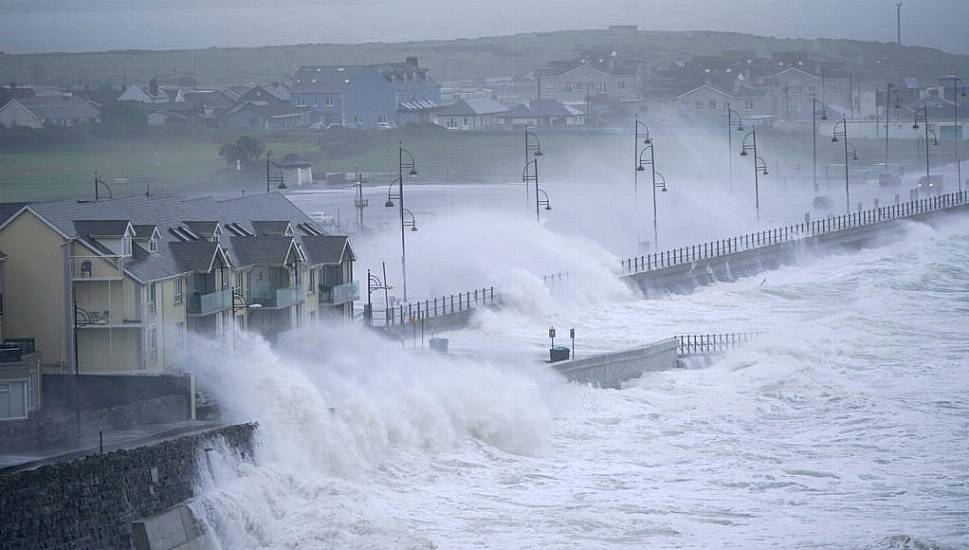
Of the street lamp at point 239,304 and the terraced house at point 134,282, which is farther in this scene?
the street lamp at point 239,304

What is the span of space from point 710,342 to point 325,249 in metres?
11.4

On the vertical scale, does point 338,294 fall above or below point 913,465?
above

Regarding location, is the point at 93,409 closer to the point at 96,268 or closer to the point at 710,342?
the point at 96,268

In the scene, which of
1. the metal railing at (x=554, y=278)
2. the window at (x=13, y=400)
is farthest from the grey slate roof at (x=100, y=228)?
the metal railing at (x=554, y=278)

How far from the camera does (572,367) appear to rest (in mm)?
30781

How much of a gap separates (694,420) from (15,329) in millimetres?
11520

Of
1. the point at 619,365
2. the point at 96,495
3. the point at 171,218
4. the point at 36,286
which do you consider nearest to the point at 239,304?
the point at 171,218

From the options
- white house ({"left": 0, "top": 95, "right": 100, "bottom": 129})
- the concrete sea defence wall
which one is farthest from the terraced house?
white house ({"left": 0, "top": 95, "right": 100, "bottom": 129})

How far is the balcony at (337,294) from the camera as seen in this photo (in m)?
29.3

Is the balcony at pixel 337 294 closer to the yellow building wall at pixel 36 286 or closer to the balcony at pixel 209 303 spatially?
the balcony at pixel 209 303

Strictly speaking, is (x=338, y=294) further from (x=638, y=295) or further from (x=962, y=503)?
(x=638, y=295)

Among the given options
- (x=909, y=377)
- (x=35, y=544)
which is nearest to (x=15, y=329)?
(x=35, y=544)

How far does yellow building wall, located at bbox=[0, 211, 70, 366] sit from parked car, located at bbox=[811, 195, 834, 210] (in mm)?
51632

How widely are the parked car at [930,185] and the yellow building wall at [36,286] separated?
58.1m
